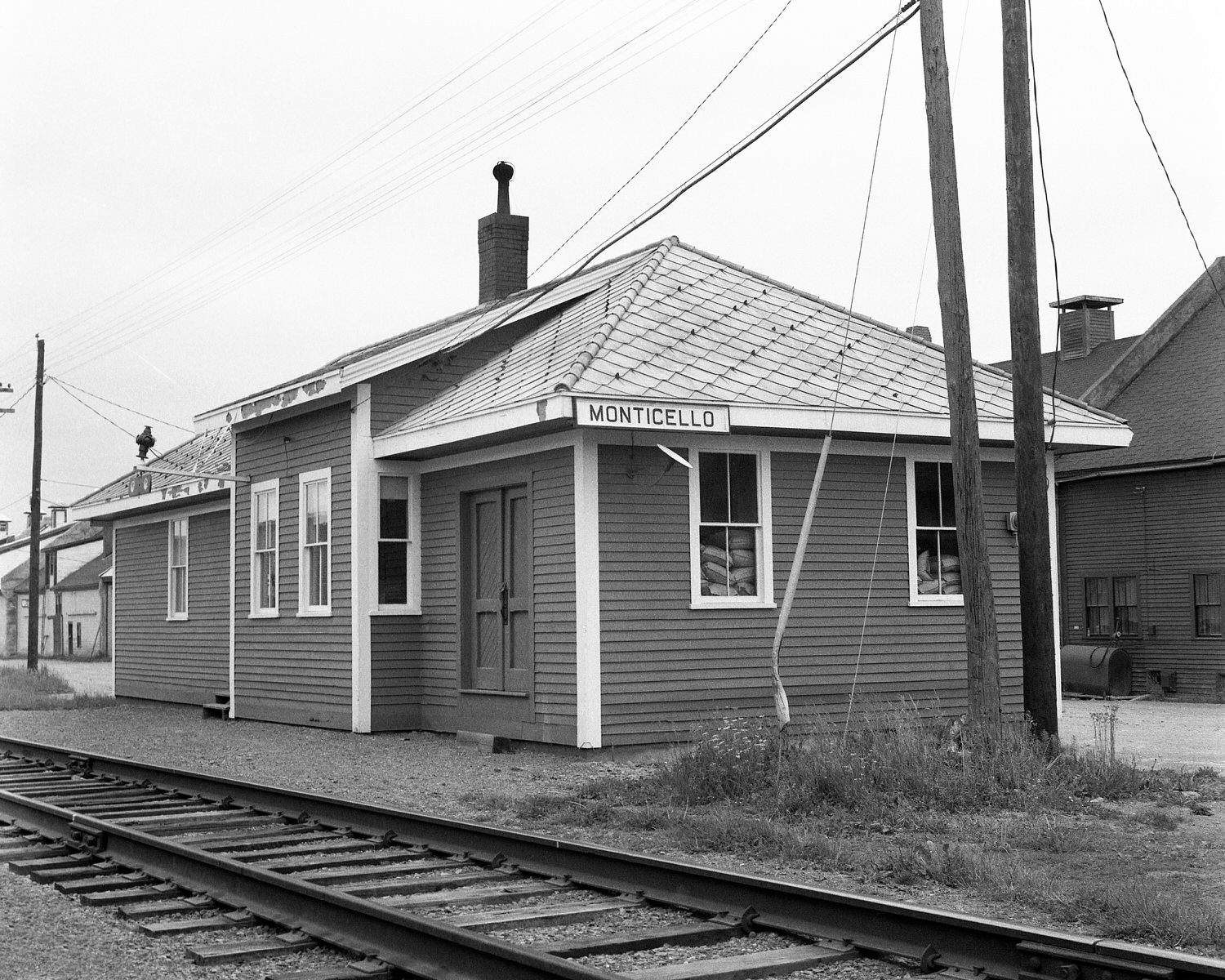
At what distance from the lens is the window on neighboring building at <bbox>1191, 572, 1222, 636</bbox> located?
75.9ft

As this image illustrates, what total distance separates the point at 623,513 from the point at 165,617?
41.7 feet

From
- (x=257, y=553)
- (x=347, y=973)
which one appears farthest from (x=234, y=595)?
(x=347, y=973)

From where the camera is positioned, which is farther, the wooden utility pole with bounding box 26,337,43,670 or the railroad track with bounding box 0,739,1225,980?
the wooden utility pole with bounding box 26,337,43,670

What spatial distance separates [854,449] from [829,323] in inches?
81.2

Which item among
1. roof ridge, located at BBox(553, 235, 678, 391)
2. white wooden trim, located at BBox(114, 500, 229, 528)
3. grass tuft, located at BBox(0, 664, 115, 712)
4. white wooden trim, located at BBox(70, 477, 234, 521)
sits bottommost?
grass tuft, located at BBox(0, 664, 115, 712)

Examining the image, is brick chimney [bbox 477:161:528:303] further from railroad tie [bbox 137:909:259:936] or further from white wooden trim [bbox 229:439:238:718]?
railroad tie [bbox 137:909:259:936]

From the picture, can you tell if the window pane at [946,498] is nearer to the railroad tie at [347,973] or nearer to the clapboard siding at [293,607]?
the clapboard siding at [293,607]

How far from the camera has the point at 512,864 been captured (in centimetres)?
747

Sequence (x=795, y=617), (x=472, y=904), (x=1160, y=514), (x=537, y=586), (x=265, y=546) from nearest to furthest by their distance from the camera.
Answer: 1. (x=472, y=904)
2. (x=537, y=586)
3. (x=795, y=617)
4. (x=265, y=546)
5. (x=1160, y=514)

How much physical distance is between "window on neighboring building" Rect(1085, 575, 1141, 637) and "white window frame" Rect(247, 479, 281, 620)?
566 inches

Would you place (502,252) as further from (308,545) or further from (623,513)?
(623,513)

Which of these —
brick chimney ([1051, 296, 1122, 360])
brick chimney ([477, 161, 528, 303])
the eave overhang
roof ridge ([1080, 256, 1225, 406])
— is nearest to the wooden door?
the eave overhang

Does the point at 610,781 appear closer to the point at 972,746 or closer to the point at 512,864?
the point at 972,746

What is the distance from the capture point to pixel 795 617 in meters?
14.5
